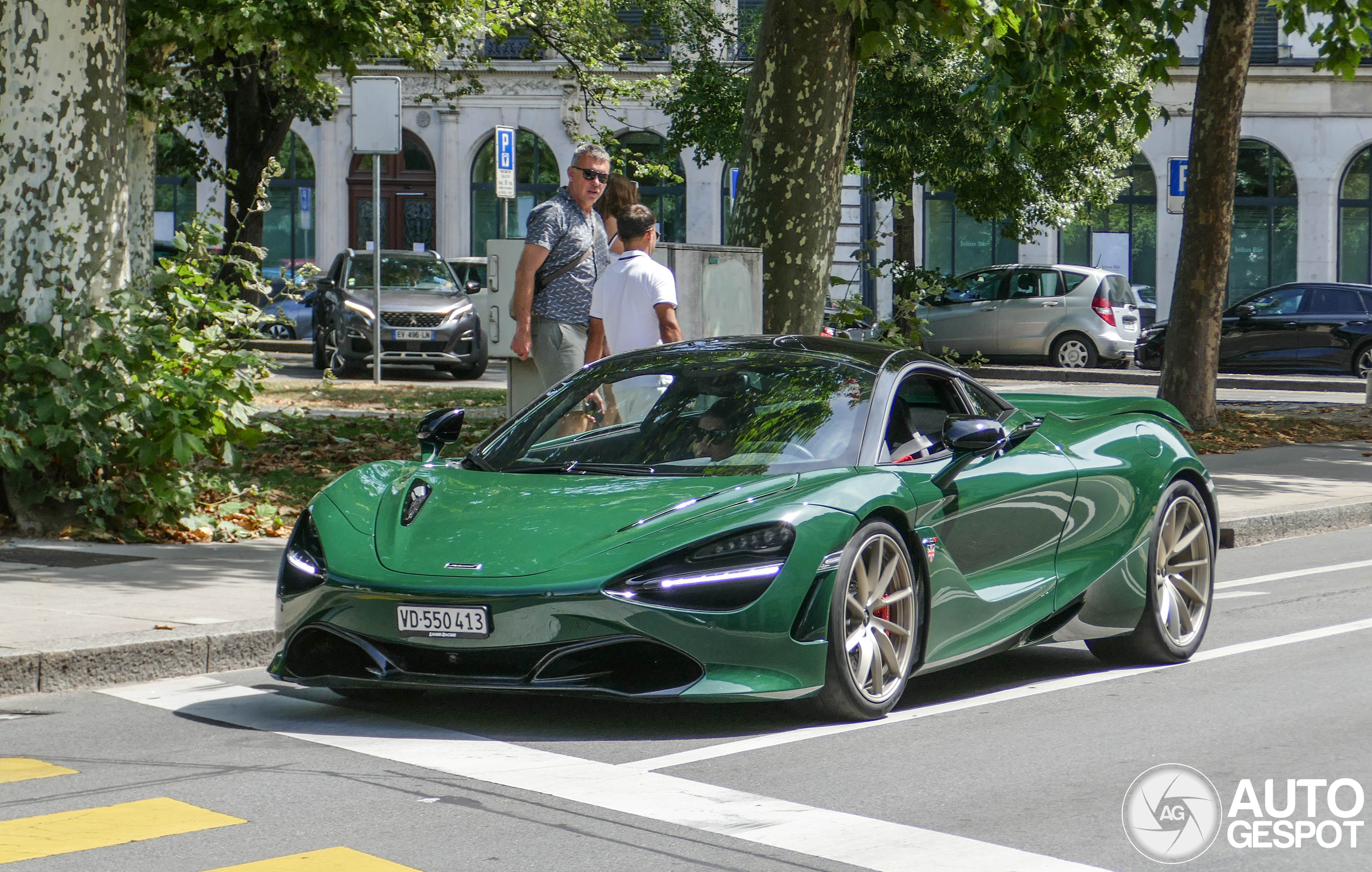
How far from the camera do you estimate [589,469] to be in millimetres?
6324

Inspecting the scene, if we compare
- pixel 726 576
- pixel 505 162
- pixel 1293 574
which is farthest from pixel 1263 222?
pixel 726 576

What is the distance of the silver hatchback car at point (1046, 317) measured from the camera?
94.2ft

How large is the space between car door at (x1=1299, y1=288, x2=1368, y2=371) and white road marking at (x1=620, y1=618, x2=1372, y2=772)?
66.5 feet

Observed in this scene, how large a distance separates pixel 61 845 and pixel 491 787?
3.71 ft

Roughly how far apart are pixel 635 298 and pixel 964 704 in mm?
3692

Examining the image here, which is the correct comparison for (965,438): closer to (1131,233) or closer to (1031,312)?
(1031,312)

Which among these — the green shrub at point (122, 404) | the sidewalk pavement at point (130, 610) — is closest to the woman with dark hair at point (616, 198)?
the green shrub at point (122, 404)

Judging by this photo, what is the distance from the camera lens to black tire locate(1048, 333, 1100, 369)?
28.7m

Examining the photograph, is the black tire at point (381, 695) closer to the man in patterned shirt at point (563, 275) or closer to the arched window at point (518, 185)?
the man in patterned shirt at point (563, 275)

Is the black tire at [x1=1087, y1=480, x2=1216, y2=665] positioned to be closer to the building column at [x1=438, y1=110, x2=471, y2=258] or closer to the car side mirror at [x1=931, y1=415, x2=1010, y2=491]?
the car side mirror at [x1=931, y1=415, x2=1010, y2=491]

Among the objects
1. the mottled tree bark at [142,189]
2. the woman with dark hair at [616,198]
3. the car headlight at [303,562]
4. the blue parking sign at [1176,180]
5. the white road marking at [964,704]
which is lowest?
the white road marking at [964,704]

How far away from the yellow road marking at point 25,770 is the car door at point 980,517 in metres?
2.79

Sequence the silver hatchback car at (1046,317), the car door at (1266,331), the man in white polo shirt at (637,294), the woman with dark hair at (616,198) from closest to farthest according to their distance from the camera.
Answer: the man in white polo shirt at (637,294)
the woman with dark hair at (616,198)
the car door at (1266,331)
the silver hatchback car at (1046,317)

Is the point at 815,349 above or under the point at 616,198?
under
